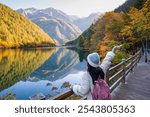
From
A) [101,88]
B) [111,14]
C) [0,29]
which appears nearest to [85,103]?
[101,88]

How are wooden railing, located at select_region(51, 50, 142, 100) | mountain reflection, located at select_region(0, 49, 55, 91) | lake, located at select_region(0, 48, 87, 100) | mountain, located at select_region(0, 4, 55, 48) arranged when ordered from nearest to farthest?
wooden railing, located at select_region(51, 50, 142, 100), lake, located at select_region(0, 48, 87, 100), mountain reflection, located at select_region(0, 49, 55, 91), mountain, located at select_region(0, 4, 55, 48)

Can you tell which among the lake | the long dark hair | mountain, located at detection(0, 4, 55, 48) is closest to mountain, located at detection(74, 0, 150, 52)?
the lake

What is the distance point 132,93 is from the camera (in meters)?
8.96

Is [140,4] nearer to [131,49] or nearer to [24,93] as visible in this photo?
[131,49]

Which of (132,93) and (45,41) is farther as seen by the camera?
(45,41)

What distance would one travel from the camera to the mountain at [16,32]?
494 feet

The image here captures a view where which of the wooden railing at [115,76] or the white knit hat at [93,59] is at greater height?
the white knit hat at [93,59]

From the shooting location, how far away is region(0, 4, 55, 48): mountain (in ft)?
494

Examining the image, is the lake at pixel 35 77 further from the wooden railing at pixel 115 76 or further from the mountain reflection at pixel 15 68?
the wooden railing at pixel 115 76

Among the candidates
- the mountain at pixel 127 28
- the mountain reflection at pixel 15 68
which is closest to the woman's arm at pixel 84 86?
the mountain at pixel 127 28

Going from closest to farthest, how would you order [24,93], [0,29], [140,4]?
[24,93] < [140,4] < [0,29]

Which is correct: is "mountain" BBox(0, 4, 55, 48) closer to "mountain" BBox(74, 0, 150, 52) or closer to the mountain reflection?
the mountain reflection

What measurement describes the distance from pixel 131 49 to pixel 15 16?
16149 centimetres

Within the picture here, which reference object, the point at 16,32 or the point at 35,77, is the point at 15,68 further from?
the point at 16,32
